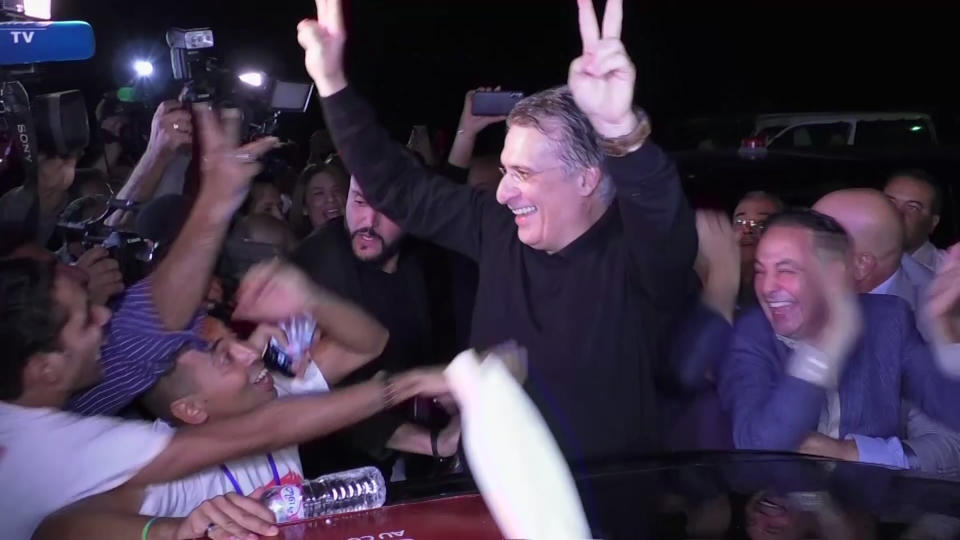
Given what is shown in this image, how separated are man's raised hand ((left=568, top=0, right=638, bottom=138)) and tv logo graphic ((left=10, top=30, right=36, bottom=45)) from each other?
0.94 m

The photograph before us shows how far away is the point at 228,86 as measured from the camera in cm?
326

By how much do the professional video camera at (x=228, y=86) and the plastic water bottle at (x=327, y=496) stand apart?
1.53 m

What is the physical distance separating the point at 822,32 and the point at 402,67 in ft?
15.6

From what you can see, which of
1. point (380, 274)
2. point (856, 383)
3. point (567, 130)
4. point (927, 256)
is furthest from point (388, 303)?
point (927, 256)

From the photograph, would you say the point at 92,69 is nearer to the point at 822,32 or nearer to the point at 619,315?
the point at 619,315

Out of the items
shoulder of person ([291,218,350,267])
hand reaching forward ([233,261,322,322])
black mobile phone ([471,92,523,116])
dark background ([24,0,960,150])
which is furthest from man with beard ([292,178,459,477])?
dark background ([24,0,960,150])

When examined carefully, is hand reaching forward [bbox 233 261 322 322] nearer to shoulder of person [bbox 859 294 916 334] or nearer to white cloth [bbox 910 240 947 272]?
shoulder of person [bbox 859 294 916 334]

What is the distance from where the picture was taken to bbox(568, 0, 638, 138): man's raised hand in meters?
1.90

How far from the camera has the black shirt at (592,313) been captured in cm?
213

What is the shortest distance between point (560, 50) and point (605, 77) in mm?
5302

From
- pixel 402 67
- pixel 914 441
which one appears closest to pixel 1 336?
pixel 914 441

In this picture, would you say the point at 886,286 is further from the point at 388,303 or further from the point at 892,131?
the point at 892,131

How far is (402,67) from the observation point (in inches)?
239

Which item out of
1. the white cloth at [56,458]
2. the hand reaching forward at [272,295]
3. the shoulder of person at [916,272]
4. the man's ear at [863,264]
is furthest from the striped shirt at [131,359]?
the shoulder of person at [916,272]
